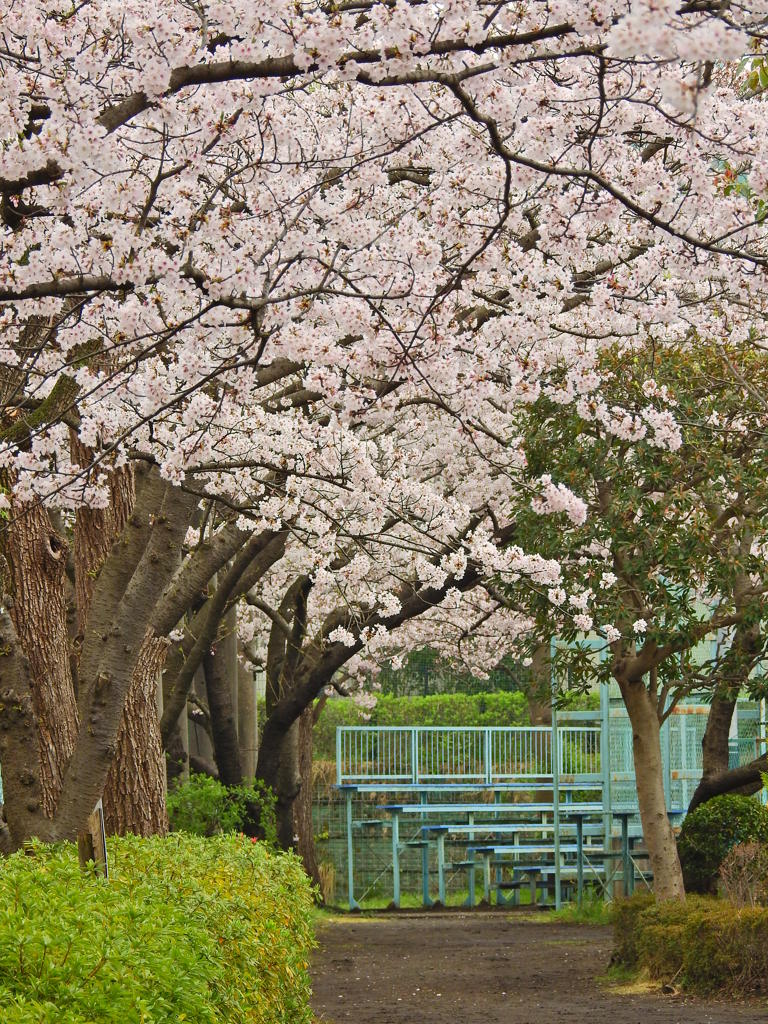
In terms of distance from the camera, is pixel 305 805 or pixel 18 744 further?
pixel 305 805

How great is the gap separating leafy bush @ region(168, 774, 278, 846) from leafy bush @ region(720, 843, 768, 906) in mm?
A: 5074

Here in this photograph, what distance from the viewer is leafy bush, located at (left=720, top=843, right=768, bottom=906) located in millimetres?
9773

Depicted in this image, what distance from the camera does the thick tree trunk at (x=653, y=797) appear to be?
10.5m

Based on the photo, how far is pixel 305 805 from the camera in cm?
1689

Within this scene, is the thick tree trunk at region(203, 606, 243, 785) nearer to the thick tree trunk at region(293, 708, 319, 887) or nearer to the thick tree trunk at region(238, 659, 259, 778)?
the thick tree trunk at region(238, 659, 259, 778)

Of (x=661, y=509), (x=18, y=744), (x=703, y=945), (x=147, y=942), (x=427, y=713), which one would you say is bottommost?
(x=703, y=945)

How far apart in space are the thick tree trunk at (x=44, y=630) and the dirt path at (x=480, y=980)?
2.85m

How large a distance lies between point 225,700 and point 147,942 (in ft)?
35.5

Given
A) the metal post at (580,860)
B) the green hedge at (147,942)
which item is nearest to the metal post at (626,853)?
the metal post at (580,860)

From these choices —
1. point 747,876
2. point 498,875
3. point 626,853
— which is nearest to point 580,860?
point 626,853

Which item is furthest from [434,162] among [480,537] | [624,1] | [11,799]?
[11,799]

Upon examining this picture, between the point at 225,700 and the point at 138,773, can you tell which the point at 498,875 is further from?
the point at 138,773

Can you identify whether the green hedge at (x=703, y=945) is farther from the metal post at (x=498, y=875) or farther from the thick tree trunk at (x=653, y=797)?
the metal post at (x=498, y=875)

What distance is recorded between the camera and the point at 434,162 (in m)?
7.05
